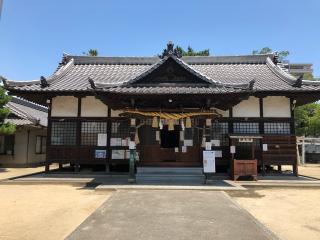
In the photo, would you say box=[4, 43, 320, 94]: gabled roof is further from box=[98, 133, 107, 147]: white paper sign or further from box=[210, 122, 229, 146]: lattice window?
box=[98, 133, 107, 147]: white paper sign

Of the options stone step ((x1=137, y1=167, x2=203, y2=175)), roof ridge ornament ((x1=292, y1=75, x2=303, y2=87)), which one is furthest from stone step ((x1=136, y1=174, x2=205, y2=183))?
roof ridge ornament ((x1=292, y1=75, x2=303, y2=87))

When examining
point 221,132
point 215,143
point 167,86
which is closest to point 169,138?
point 215,143

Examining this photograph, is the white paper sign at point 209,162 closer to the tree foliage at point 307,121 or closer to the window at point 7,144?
the window at point 7,144

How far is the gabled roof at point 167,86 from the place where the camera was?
581 inches

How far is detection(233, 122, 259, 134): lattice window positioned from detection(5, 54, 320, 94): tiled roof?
6.91ft

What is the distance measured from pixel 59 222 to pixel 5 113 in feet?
47.0

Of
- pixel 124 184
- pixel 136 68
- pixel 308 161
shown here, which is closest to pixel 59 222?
pixel 124 184

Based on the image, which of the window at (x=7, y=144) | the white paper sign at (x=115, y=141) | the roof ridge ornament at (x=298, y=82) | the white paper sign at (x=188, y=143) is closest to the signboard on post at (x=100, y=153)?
the white paper sign at (x=115, y=141)

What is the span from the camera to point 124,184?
1345 centimetres

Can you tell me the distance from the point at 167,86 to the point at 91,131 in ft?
17.3

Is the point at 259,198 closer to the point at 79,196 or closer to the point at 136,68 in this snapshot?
the point at 79,196

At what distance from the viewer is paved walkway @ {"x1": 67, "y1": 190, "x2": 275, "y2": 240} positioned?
6.19 m

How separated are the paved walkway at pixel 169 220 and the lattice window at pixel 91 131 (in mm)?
7205

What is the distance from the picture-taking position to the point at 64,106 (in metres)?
17.3
